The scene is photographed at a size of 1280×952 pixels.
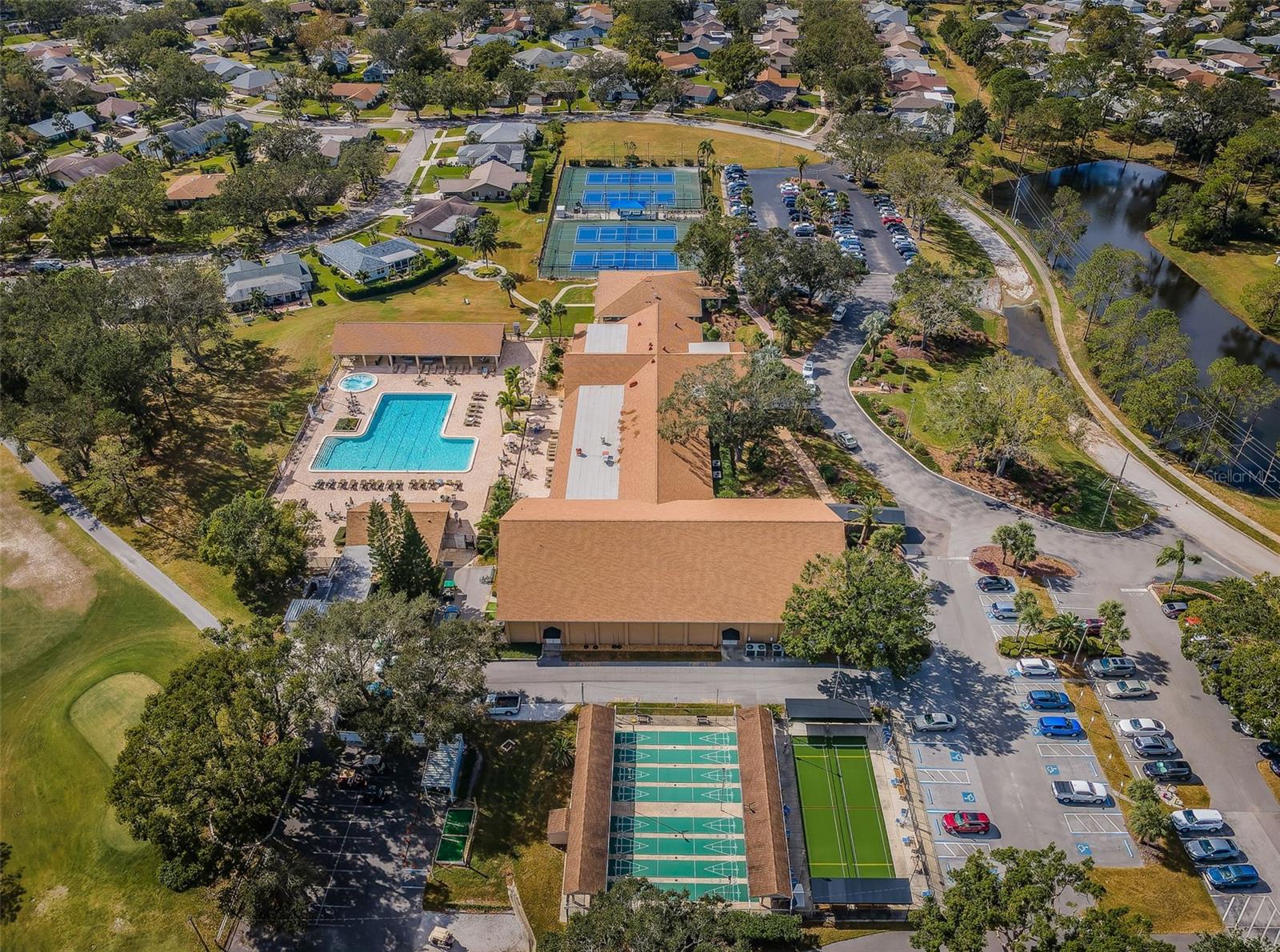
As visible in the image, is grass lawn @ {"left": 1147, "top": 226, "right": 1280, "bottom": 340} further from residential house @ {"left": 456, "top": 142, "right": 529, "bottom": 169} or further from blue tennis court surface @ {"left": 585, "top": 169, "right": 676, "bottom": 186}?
residential house @ {"left": 456, "top": 142, "right": 529, "bottom": 169}

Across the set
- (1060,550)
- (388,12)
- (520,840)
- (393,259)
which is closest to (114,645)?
(520,840)

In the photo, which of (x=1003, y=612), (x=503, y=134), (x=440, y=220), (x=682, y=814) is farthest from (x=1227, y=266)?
(x=503, y=134)

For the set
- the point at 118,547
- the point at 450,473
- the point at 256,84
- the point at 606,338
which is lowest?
the point at 256,84

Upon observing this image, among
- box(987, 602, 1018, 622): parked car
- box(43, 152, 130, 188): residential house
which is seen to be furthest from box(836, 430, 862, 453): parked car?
box(43, 152, 130, 188): residential house

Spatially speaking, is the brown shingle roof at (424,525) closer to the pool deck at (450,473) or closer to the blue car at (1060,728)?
the pool deck at (450,473)

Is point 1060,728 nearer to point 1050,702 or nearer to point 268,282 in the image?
point 1050,702

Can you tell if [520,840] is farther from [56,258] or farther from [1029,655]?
[56,258]

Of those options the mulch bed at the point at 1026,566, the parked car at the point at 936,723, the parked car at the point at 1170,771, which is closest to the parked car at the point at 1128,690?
the parked car at the point at 1170,771
